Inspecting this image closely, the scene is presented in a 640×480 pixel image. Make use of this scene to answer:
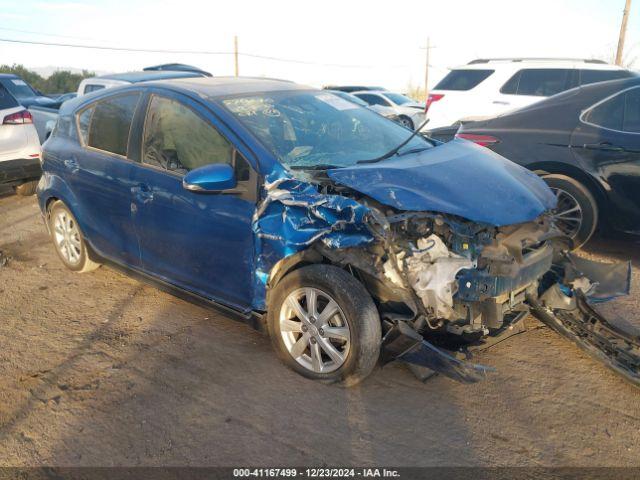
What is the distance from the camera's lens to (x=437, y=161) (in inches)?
141

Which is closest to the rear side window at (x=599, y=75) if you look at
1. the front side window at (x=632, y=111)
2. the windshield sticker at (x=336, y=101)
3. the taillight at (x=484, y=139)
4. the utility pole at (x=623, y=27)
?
the front side window at (x=632, y=111)

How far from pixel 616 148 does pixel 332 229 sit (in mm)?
3309

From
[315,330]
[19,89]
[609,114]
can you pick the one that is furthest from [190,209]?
[19,89]

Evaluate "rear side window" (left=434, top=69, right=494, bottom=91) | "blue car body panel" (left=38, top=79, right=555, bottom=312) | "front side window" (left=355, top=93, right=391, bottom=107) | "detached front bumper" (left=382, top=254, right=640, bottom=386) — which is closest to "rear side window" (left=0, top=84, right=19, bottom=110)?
"blue car body panel" (left=38, top=79, right=555, bottom=312)

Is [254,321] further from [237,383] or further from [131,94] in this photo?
[131,94]

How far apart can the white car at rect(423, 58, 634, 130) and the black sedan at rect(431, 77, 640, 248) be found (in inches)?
129

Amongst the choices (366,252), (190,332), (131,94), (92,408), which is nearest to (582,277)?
(366,252)

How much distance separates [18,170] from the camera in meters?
7.75

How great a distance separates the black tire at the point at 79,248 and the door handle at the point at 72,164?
42 centimetres

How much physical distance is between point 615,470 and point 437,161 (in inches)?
79.9

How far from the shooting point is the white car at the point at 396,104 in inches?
620

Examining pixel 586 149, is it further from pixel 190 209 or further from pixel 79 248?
pixel 79 248

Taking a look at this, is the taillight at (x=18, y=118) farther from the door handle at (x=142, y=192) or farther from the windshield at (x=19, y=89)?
the door handle at (x=142, y=192)

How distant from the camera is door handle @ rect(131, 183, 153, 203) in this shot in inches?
151
